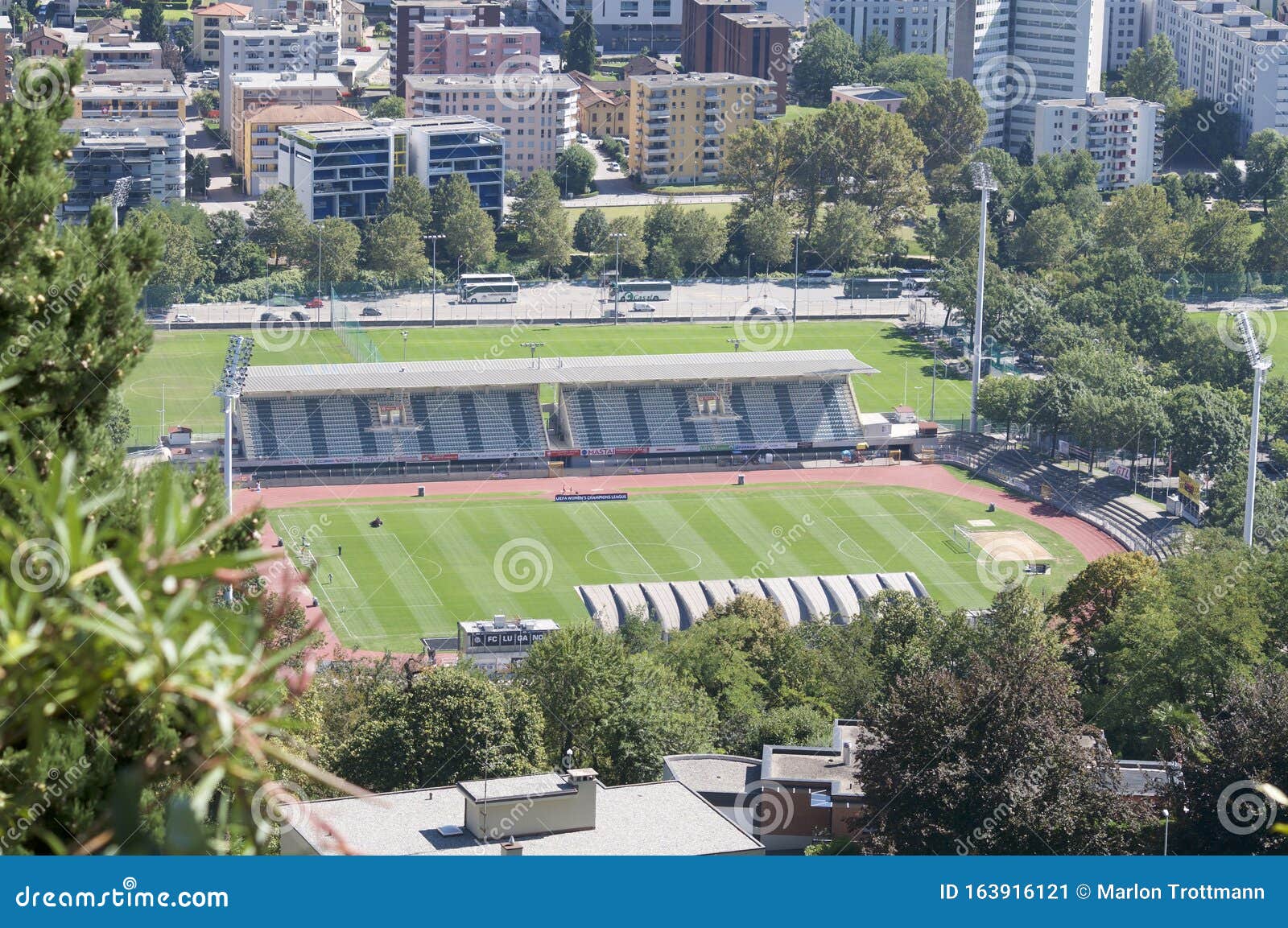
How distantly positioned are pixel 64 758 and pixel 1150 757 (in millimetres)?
26975

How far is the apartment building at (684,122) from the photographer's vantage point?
89.9 metres

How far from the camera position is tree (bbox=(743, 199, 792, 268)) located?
79.0 metres

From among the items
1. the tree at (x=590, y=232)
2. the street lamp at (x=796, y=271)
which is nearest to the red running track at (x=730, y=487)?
the street lamp at (x=796, y=271)

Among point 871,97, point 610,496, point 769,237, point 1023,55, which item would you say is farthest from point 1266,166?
point 610,496

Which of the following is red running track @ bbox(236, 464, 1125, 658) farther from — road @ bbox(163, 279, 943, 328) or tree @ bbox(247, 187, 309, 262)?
tree @ bbox(247, 187, 309, 262)

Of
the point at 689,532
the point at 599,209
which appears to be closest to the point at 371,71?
the point at 599,209

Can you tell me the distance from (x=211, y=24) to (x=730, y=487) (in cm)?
5965

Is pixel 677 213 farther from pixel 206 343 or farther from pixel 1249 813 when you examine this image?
pixel 1249 813

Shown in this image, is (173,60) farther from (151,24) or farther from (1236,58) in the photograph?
(1236,58)

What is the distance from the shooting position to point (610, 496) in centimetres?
5391

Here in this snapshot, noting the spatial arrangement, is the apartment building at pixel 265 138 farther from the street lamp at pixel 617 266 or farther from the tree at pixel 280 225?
the street lamp at pixel 617 266

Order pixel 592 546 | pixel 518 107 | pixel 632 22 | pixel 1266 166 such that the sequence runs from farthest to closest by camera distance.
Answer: pixel 632 22 → pixel 518 107 → pixel 1266 166 → pixel 592 546

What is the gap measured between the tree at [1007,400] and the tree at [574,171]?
103 ft

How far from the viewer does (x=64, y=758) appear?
19.9 ft
